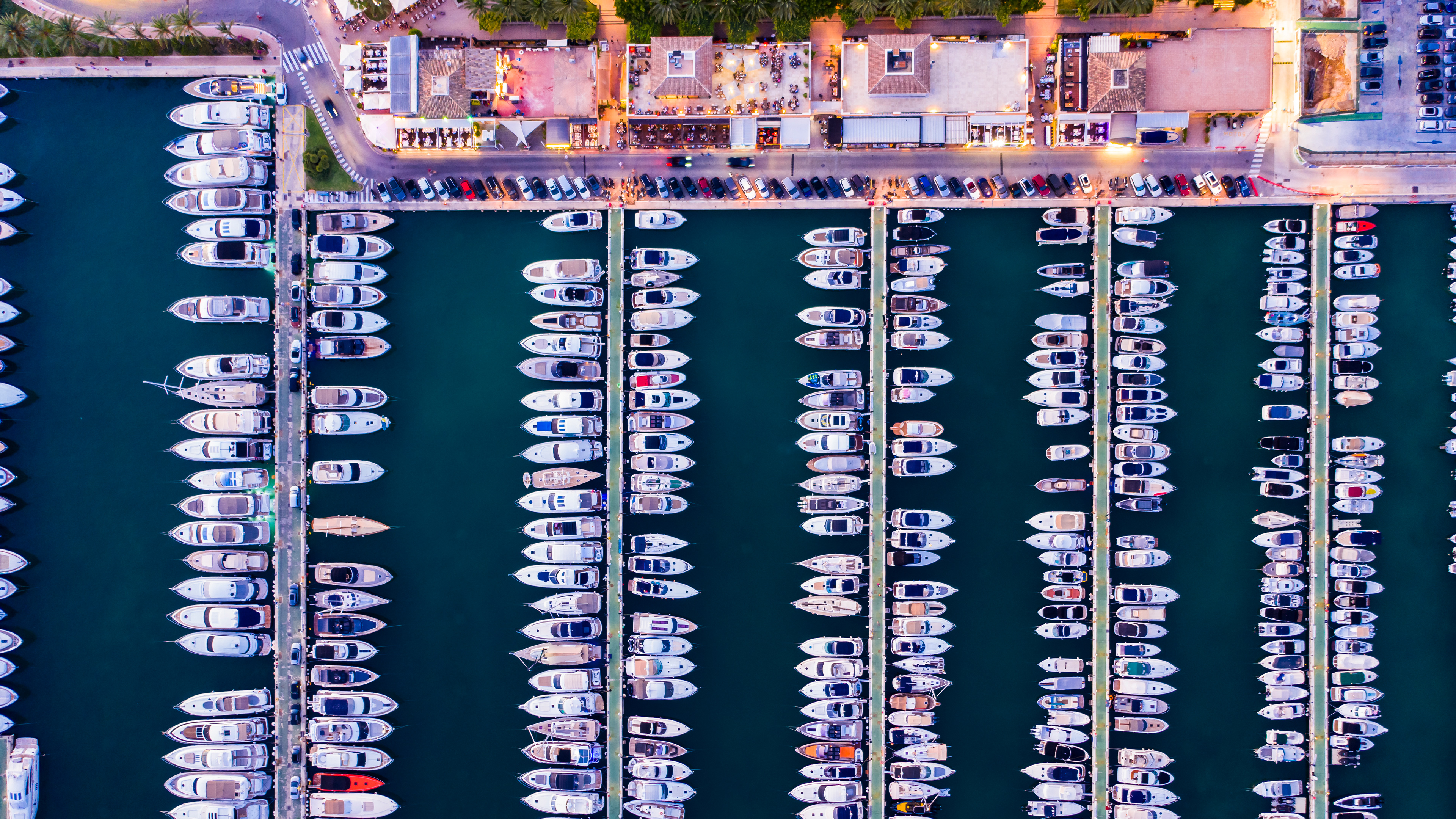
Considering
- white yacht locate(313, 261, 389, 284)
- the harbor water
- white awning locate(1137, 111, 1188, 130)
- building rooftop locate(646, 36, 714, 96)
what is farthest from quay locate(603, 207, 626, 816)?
white awning locate(1137, 111, 1188, 130)

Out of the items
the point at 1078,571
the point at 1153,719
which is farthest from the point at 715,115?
the point at 1153,719

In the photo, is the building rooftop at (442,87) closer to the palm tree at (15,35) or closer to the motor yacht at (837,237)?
the motor yacht at (837,237)

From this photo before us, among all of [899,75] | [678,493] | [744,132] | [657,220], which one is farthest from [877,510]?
[899,75]

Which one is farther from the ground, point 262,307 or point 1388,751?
point 262,307

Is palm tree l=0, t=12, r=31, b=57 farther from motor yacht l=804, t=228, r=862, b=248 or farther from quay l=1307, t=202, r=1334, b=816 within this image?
quay l=1307, t=202, r=1334, b=816

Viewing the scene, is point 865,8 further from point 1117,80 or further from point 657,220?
point 657,220

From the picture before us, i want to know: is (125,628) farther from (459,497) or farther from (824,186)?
(824,186)
